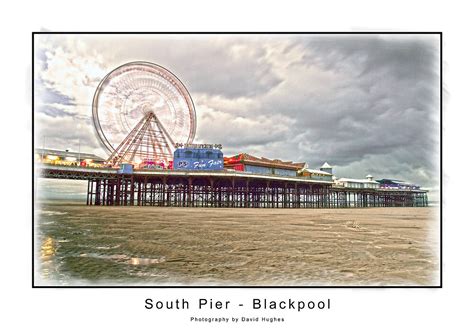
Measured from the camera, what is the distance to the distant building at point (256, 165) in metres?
36.7

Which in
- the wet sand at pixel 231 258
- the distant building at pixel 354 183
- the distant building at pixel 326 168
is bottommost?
the wet sand at pixel 231 258

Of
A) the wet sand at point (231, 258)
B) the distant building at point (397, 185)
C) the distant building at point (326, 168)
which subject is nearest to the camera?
the wet sand at point (231, 258)

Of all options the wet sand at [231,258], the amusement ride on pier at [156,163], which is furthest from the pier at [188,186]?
the wet sand at [231,258]

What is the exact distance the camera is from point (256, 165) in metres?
38.1

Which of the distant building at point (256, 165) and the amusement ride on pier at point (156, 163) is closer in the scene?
the amusement ride on pier at point (156, 163)

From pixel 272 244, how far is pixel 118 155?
84.7 feet

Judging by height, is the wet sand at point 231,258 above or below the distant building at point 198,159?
below

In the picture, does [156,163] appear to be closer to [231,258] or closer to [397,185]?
[231,258]

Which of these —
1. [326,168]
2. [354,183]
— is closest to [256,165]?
[326,168]

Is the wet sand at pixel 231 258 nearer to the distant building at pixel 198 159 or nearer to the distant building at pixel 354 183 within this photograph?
the distant building at pixel 198 159

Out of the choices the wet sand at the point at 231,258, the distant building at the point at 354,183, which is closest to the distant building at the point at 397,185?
the distant building at the point at 354,183

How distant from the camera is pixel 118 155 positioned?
105ft

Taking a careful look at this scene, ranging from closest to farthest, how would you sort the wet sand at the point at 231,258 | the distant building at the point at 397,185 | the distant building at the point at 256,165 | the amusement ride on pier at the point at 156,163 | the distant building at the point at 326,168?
the wet sand at the point at 231,258 → the amusement ride on pier at the point at 156,163 → the distant building at the point at 256,165 → the distant building at the point at 326,168 → the distant building at the point at 397,185

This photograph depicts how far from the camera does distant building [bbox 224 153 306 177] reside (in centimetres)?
3669
